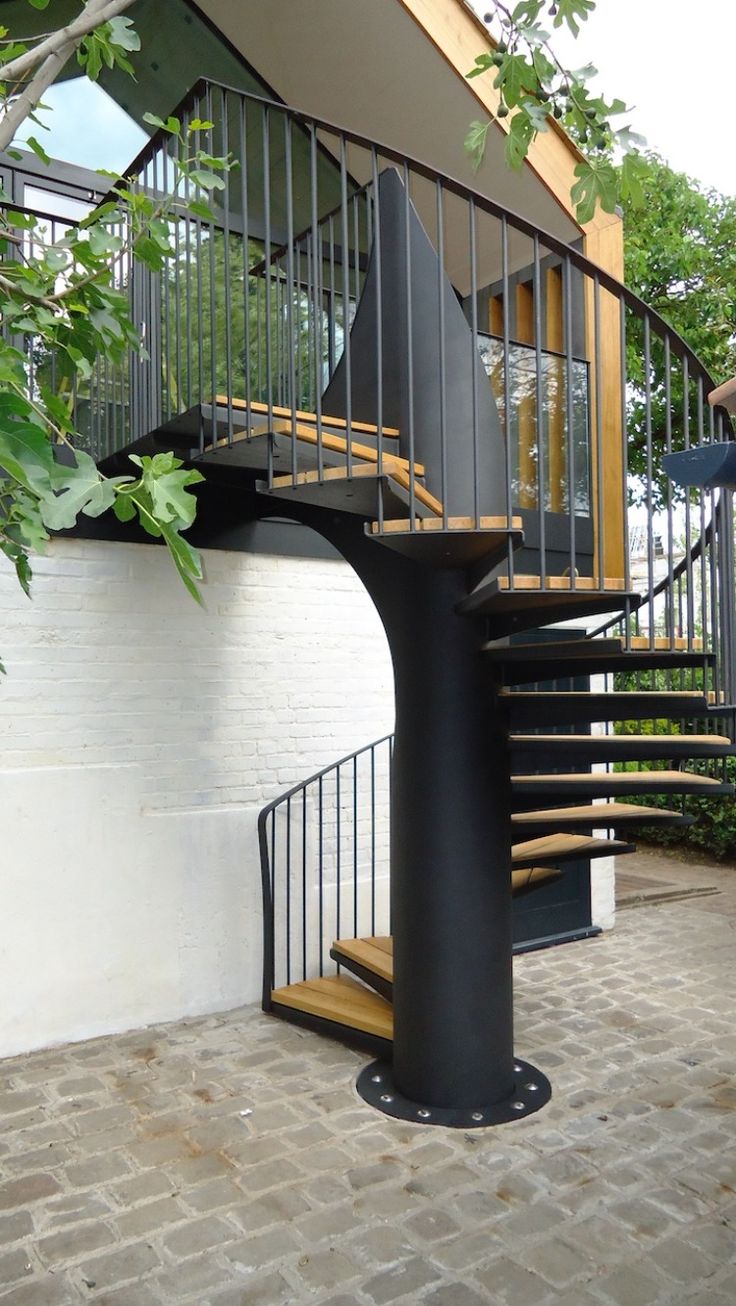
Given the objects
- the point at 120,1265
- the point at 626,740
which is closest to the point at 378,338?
the point at 626,740

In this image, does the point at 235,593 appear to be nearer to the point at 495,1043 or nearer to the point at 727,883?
the point at 495,1043

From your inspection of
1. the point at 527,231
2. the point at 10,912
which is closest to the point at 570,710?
the point at 527,231

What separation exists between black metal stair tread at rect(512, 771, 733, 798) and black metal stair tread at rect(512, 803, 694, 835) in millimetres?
138

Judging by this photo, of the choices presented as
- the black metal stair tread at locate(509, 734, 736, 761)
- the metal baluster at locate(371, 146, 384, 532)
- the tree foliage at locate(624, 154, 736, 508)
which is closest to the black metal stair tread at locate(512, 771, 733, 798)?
the black metal stair tread at locate(509, 734, 736, 761)

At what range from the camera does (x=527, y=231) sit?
2885 mm

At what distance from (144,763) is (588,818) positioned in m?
1.90

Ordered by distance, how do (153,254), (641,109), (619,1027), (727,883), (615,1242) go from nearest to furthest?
(153,254) → (641,109) → (615,1242) → (619,1027) → (727,883)

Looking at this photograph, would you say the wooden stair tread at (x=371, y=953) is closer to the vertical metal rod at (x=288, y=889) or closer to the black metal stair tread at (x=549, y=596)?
the vertical metal rod at (x=288, y=889)

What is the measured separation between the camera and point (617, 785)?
3396 mm

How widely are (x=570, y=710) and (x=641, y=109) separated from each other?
180 cm

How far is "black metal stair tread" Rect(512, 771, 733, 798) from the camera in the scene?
10.9 ft

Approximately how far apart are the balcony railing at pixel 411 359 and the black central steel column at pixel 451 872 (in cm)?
48

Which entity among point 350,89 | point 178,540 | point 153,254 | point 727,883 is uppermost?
point 350,89

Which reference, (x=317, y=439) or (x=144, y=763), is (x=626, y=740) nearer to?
(x=317, y=439)
